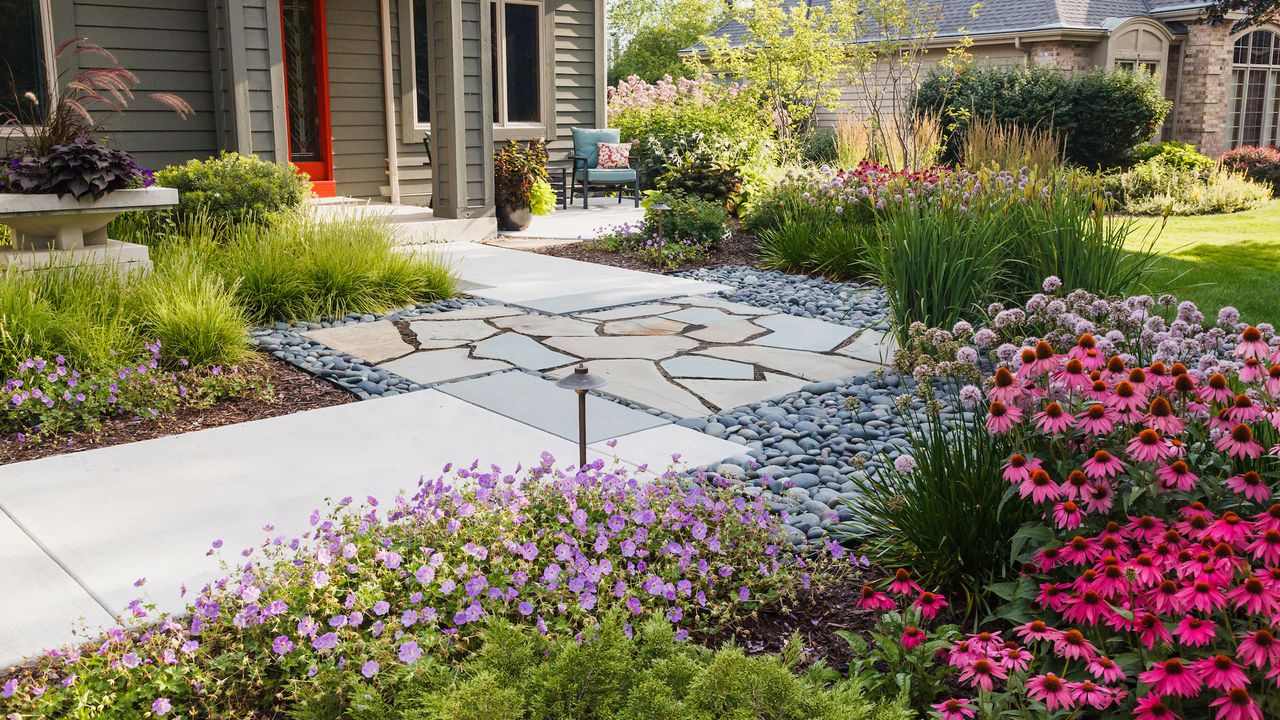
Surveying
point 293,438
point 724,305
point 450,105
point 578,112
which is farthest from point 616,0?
point 293,438

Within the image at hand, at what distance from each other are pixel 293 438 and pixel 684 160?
594 centimetres

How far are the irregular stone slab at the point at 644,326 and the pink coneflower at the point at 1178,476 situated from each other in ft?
11.8

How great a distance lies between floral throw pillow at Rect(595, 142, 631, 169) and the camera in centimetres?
1259

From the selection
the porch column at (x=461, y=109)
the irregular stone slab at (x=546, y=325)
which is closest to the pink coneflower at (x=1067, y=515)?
the irregular stone slab at (x=546, y=325)

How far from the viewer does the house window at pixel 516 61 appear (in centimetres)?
1161

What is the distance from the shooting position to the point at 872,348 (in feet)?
16.9

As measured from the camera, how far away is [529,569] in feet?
7.45

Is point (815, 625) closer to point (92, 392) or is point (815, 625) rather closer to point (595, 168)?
point (92, 392)

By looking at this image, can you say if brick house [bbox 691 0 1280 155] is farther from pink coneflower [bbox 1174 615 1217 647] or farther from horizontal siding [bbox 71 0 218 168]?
pink coneflower [bbox 1174 615 1217 647]

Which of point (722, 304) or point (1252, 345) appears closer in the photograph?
point (1252, 345)

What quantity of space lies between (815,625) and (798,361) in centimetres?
255

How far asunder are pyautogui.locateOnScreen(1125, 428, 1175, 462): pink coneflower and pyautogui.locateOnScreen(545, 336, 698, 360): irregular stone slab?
3.05 meters

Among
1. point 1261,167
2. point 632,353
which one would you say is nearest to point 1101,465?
point 632,353

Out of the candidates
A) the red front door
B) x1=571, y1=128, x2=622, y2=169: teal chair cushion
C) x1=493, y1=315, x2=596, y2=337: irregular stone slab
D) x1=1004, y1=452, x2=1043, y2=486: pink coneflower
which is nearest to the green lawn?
x1=1004, y1=452, x2=1043, y2=486: pink coneflower
